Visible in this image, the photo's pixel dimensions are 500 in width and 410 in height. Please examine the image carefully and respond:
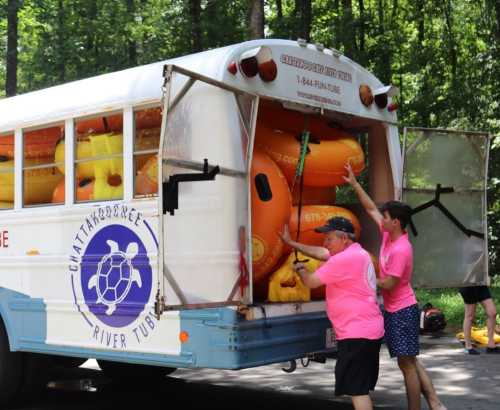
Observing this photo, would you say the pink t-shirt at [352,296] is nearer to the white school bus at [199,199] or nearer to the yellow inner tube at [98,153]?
the white school bus at [199,199]

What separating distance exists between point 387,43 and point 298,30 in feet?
11.2

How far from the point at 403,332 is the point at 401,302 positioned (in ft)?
0.72

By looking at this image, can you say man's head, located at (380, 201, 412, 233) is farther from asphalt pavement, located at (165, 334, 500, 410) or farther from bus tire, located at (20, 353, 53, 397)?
bus tire, located at (20, 353, 53, 397)

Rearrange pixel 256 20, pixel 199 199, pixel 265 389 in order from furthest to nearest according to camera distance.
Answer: pixel 256 20
pixel 265 389
pixel 199 199

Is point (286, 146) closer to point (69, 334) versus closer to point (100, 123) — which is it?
point (100, 123)

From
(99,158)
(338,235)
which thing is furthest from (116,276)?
(338,235)

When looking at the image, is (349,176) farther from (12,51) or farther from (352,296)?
(12,51)

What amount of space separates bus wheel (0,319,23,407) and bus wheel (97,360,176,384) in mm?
1272

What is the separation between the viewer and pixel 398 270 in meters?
5.36

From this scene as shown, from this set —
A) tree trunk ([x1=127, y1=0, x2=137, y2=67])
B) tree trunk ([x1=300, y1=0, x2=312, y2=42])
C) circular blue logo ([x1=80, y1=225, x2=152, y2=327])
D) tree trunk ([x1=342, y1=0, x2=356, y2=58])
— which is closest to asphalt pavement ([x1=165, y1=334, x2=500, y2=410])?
circular blue logo ([x1=80, y1=225, x2=152, y2=327])

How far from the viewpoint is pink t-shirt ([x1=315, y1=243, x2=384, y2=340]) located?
4.81m

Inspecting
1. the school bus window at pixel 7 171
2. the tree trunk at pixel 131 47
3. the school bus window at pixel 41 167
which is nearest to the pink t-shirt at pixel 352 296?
the school bus window at pixel 41 167

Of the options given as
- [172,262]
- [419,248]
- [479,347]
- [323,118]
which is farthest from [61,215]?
[479,347]

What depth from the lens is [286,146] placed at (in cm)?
596
